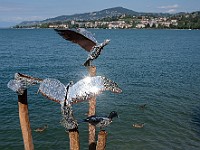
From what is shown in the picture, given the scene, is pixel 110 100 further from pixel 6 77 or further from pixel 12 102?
pixel 6 77

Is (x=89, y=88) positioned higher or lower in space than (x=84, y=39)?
lower

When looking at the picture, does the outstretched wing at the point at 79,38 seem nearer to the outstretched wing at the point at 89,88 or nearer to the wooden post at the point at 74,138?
the outstretched wing at the point at 89,88

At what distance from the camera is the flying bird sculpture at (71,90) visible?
21.9 ft

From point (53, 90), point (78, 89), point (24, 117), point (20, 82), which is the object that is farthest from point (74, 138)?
point (24, 117)

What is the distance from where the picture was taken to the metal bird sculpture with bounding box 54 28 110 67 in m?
7.45

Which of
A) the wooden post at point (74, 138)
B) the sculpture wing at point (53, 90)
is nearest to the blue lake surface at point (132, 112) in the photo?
the wooden post at point (74, 138)

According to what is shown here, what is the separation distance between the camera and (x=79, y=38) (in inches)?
306

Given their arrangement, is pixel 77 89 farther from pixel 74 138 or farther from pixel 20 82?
pixel 20 82

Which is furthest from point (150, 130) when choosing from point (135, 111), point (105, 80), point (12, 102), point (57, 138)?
point (105, 80)

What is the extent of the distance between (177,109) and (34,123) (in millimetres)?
14994

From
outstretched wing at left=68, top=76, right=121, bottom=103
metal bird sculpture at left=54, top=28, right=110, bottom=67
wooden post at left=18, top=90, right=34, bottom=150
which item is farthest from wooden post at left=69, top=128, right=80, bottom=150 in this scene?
wooden post at left=18, top=90, right=34, bottom=150

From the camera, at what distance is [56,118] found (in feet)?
97.7

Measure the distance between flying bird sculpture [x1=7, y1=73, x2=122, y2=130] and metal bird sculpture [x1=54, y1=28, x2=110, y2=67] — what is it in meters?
1.17

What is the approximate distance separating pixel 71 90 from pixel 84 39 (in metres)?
1.54
